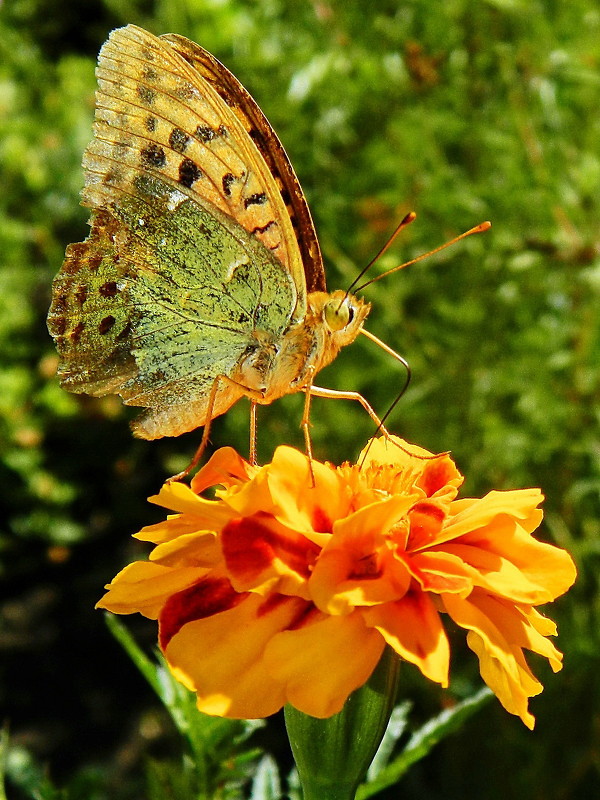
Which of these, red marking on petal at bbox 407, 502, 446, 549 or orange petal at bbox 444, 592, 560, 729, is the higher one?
red marking on petal at bbox 407, 502, 446, 549

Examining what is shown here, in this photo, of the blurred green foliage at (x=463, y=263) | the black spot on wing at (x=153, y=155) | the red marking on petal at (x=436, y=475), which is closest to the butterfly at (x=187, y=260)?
the black spot on wing at (x=153, y=155)

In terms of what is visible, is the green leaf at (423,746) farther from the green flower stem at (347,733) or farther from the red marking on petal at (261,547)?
the red marking on petal at (261,547)

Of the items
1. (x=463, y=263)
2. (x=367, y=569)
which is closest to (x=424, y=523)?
(x=367, y=569)

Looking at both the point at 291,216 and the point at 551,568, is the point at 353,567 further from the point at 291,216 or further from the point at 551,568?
the point at 291,216

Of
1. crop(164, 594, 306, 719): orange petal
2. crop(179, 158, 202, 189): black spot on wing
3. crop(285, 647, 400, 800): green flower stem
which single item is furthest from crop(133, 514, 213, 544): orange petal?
crop(179, 158, 202, 189): black spot on wing

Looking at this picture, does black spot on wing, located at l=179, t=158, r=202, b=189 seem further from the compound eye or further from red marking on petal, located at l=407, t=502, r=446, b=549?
red marking on petal, located at l=407, t=502, r=446, b=549

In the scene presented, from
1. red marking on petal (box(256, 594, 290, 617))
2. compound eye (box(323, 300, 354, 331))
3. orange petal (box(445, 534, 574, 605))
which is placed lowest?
orange petal (box(445, 534, 574, 605))
